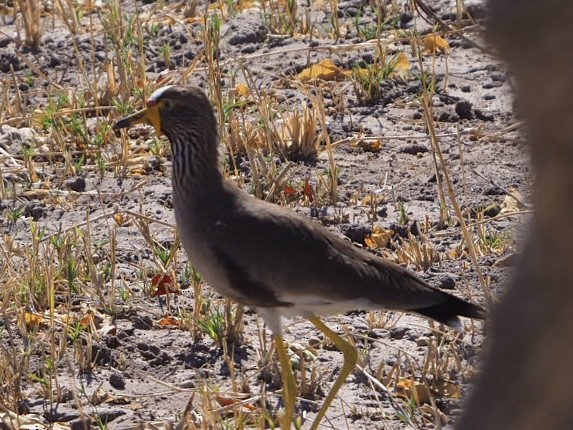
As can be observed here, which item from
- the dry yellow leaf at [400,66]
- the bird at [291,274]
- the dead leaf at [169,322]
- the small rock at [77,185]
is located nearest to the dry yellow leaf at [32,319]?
the dead leaf at [169,322]

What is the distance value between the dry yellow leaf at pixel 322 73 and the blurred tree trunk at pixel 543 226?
20.7ft

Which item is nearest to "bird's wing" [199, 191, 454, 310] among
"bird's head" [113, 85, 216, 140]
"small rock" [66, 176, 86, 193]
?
"bird's head" [113, 85, 216, 140]

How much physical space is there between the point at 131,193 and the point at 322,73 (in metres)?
1.79

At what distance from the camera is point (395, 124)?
310 inches

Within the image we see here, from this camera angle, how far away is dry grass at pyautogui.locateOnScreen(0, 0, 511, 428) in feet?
17.7

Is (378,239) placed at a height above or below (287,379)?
above

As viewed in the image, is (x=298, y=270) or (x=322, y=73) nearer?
(x=298, y=270)

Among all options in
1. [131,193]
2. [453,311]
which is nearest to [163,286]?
[131,193]

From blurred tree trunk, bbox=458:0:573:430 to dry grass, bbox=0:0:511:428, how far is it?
2.67m

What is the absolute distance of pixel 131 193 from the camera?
7.24m

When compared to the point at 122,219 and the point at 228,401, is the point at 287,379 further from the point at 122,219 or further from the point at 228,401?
the point at 122,219

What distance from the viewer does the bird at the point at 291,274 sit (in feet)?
17.1

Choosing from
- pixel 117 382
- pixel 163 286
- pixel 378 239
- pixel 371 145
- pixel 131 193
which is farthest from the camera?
pixel 371 145

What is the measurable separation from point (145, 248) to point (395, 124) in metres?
1.92
